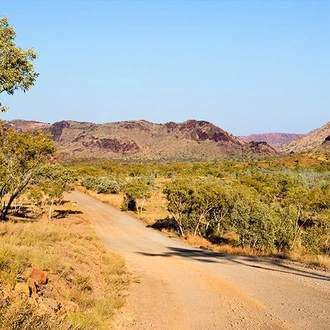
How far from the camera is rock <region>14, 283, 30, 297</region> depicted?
713 cm

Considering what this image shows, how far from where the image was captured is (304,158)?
121438 mm

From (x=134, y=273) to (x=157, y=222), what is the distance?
20.1 m

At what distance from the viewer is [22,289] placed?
23.8ft

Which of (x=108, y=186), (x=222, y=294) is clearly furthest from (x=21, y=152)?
(x=108, y=186)

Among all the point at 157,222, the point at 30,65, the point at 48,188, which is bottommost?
the point at 157,222

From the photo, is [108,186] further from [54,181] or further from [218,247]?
[218,247]

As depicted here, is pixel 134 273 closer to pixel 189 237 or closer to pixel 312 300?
pixel 312 300

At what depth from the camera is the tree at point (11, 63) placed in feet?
35.1

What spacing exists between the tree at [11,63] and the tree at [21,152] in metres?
9.17

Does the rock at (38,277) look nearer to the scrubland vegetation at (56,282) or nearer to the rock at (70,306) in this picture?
the scrubland vegetation at (56,282)

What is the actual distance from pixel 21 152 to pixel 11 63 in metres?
10.6

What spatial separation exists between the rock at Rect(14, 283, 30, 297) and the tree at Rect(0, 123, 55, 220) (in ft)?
44.0

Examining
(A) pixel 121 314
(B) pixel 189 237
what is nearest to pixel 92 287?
(A) pixel 121 314

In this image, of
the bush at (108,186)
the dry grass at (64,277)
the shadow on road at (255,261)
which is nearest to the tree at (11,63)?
the dry grass at (64,277)
